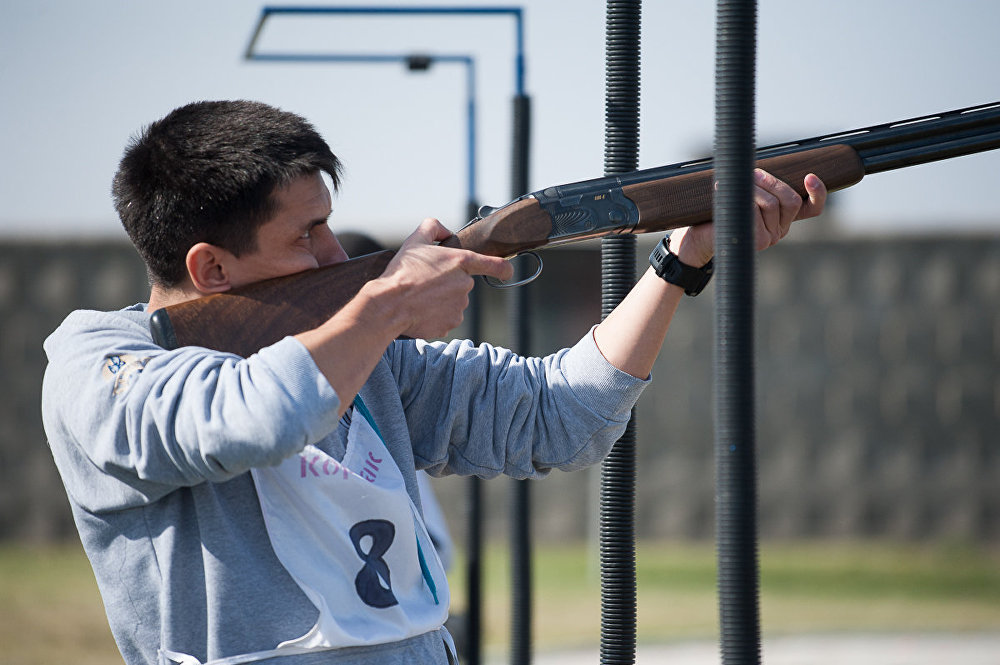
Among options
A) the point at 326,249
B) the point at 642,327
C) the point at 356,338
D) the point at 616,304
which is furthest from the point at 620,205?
→ the point at 356,338

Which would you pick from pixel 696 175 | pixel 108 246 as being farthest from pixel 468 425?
pixel 108 246

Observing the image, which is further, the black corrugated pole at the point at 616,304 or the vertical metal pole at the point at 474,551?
the vertical metal pole at the point at 474,551

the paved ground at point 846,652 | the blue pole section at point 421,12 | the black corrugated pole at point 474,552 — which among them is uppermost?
the blue pole section at point 421,12

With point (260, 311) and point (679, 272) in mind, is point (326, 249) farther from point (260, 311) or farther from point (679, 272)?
point (679, 272)

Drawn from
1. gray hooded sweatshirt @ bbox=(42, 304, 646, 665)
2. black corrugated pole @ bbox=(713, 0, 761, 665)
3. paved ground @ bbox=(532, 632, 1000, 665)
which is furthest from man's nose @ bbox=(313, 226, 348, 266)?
paved ground @ bbox=(532, 632, 1000, 665)

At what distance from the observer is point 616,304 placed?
1996 mm

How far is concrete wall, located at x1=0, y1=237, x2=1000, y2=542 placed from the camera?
8789 mm

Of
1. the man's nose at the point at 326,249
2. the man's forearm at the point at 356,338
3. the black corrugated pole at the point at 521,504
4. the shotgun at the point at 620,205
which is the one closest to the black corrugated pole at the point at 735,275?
the man's forearm at the point at 356,338

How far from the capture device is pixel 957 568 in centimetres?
859

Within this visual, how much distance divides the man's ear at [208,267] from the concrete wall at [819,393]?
272 inches

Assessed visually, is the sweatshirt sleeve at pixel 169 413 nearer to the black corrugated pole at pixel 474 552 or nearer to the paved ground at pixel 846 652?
the black corrugated pole at pixel 474 552

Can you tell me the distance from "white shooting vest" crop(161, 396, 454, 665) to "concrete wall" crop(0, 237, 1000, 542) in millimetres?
7102

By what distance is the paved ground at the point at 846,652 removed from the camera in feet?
18.1

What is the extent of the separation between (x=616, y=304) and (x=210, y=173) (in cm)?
75
